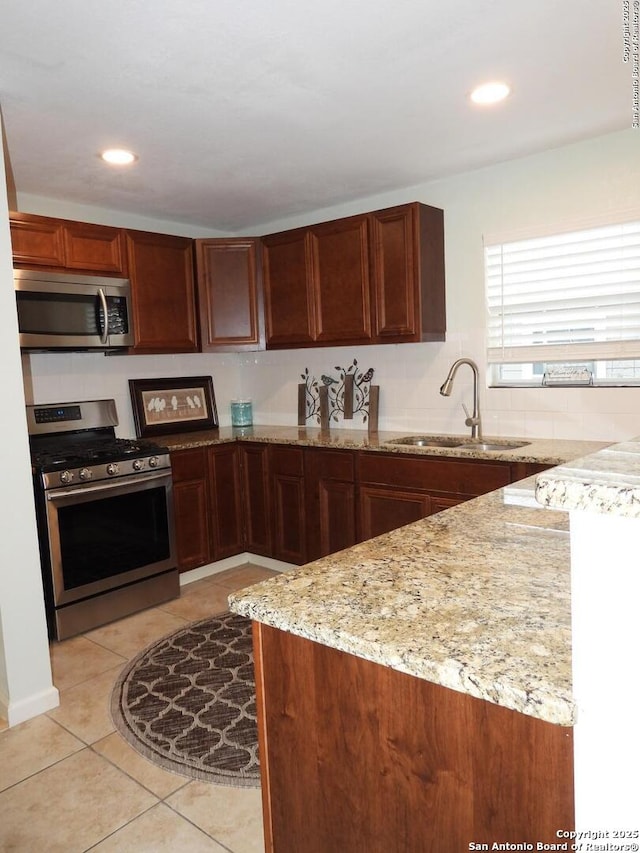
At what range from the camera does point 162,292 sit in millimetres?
3922

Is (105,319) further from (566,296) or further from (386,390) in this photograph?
(566,296)

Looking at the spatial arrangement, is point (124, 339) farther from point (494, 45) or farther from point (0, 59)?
point (494, 45)

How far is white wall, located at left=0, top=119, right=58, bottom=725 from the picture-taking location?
2.26m

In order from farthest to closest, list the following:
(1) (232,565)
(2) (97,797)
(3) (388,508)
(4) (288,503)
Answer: (1) (232,565)
(4) (288,503)
(3) (388,508)
(2) (97,797)

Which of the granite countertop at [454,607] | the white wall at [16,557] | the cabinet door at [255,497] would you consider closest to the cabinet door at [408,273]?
the cabinet door at [255,497]

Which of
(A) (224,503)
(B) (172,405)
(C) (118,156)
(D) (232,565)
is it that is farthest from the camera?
(B) (172,405)

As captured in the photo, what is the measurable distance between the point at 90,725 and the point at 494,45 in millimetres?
2849

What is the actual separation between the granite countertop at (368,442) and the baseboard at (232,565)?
807mm

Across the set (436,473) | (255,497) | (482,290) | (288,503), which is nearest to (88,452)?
(255,497)

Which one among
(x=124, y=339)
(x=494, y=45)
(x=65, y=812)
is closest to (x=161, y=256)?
(x=124, y=339)

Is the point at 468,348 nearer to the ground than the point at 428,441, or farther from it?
farther from it

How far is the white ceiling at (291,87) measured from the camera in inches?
72.7

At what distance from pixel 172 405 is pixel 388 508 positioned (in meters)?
1.83

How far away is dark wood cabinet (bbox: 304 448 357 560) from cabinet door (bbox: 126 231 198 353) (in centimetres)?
119
